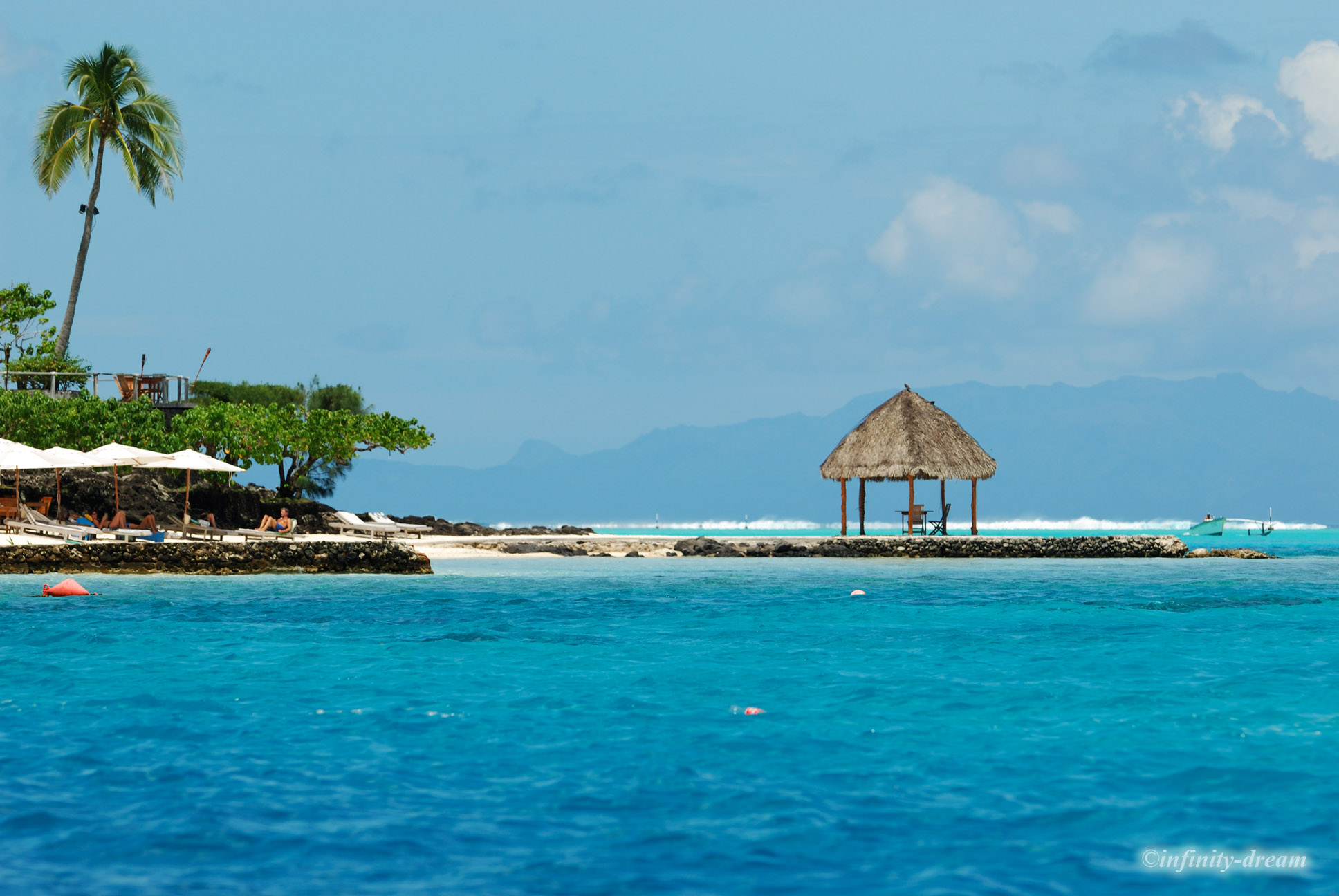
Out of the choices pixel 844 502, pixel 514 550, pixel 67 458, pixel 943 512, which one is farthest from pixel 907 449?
pixel 67 458

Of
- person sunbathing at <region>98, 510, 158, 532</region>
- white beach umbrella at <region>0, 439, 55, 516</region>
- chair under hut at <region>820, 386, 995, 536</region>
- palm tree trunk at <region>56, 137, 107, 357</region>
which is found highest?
palm tree trunk at <region>56, 137, 107, 357</region>

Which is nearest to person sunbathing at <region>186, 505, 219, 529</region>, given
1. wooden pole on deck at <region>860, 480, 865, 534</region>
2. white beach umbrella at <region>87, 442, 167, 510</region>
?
white beach umbrella at <region>87, 442, 167, 510</region>

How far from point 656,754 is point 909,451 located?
29616 millimetres

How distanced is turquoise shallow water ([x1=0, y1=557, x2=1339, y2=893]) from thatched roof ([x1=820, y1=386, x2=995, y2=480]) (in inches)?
764

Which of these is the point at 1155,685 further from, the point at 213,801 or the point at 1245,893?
the point at 213,801

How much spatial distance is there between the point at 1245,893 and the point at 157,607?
17306 mm

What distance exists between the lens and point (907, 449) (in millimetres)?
37219

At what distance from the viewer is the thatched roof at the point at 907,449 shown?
3719cm

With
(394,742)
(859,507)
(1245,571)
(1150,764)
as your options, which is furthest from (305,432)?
(1150,764)

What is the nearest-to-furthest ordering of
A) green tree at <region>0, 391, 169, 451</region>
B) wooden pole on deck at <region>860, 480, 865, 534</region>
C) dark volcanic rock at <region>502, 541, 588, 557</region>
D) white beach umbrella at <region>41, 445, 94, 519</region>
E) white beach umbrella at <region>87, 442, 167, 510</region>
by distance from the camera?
1. white beach umbrella at <region>41, 445, 94, 519</region>
2. white beach umbrella at <region>87, 442, 167, 510</region>
3. green tree at <region>0, 391, 169, 451</region>
4. dark volcanic rock at <region>502, 541, 588, 557</region>
5. wooden pole on deck at <region>860, 480, 865, 534</region>

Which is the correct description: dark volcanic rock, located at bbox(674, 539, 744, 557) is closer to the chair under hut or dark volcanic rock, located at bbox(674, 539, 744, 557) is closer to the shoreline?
the shoreline

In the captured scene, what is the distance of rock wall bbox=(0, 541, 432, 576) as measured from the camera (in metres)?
25.3

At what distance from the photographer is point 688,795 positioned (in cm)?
753

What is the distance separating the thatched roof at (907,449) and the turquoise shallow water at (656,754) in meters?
19.4
